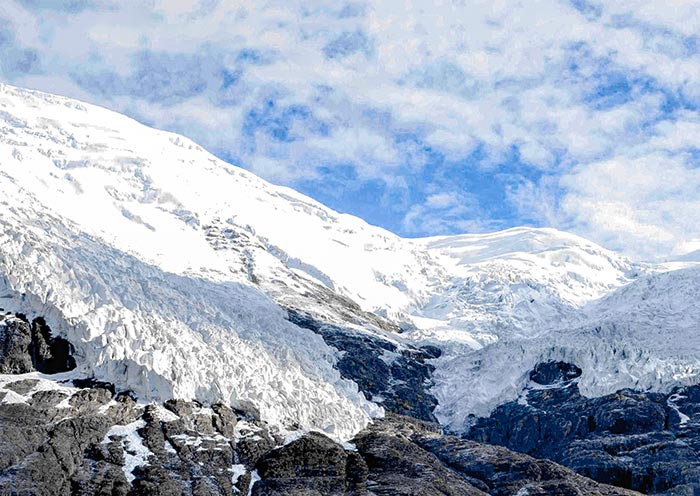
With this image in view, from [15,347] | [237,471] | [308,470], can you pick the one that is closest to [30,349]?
[15,347]

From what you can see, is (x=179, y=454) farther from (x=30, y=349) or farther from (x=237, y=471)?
(x=30, y=349)

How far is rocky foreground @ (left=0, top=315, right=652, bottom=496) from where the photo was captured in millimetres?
143375

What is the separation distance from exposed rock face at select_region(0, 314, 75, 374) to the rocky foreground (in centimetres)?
18

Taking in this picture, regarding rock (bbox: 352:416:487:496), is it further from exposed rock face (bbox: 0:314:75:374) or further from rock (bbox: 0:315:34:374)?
rock (bbox: 0:315:34:374)

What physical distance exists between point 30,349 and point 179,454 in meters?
36.5

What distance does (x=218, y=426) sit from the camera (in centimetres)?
16888

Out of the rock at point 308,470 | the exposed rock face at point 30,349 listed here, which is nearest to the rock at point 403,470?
the rock at point 308,470

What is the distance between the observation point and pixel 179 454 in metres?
156

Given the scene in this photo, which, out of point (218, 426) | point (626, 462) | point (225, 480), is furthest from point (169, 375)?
point (626, 462)

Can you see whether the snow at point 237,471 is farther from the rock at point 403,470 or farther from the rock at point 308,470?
the rock at point 403,470

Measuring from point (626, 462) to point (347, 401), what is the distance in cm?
5730

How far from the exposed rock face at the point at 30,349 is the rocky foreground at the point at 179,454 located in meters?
0.18

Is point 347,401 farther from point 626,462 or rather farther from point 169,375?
point 626,462

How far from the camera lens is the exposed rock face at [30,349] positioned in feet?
554
